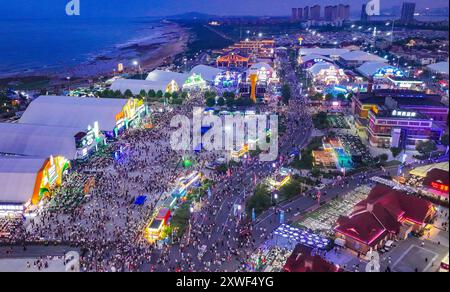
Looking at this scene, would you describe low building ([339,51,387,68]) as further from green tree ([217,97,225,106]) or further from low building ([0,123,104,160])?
low building ([0,123,104,160])

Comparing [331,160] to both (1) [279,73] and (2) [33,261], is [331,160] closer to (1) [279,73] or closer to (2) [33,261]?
(2) [33,261]

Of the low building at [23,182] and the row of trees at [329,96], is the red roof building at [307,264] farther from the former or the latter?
the row of trees at [329,96]

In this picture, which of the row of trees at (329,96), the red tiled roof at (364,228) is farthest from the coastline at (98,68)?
the red tiled roof at (364,228)

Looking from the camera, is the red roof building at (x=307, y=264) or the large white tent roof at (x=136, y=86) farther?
the large white tent roof at (x=136, y=86)

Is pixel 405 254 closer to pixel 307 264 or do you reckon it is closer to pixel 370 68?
pixel 307 264
